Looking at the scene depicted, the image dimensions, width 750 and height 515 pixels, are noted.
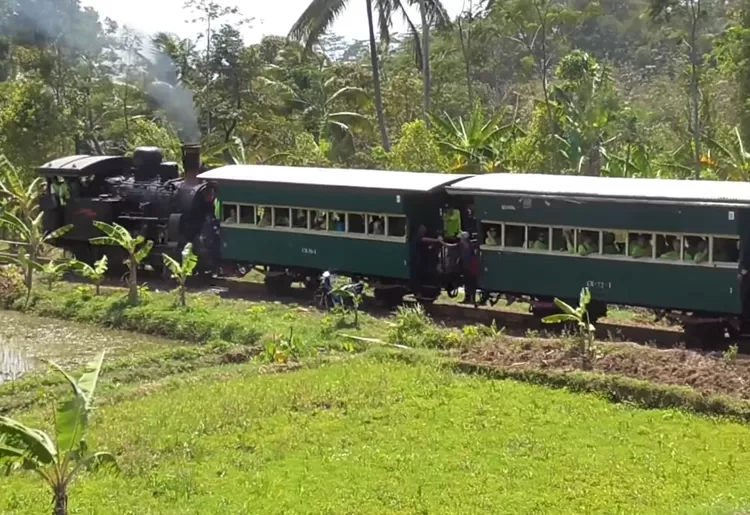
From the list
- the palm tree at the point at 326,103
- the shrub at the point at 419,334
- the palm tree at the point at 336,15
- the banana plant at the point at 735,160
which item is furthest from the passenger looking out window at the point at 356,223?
the palm tree at the point at 326,103

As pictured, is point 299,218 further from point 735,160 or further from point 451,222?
point 735,160

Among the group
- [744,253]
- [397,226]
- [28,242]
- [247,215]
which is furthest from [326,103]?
[744,253]

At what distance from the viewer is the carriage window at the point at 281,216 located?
2042cm

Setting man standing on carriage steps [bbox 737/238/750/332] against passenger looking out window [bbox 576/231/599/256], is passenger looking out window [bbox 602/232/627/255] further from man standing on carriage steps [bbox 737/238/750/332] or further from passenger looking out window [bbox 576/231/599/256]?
man standing on carriage steps [bbox 737/238/750/332]

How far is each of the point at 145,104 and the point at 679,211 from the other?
29.9 meters

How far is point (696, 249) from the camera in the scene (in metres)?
14.9

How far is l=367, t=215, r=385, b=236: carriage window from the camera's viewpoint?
18.7 meters

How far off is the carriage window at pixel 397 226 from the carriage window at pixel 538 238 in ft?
7.87

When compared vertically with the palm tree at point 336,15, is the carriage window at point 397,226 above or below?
below

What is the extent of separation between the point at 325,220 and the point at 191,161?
4433 mm

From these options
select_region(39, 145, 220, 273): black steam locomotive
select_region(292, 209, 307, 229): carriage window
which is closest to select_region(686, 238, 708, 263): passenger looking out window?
select_region(292, 209, 307, 229): carriage window

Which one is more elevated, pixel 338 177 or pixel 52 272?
pixel 338 177

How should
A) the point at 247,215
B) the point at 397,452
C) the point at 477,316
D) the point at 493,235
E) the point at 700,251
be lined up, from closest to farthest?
1. the point at 397,452
2. the point at 700,251
3. the point at 493,235
4. the point at 477,316
5. the point at 247,215

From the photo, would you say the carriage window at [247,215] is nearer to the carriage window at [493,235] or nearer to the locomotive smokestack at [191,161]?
the locomotive smokestack at [191,161]
